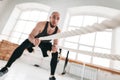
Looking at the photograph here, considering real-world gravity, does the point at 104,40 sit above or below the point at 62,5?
below

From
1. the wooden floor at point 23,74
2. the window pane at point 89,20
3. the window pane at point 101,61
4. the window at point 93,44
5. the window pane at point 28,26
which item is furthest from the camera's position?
the window pane at point 28,26

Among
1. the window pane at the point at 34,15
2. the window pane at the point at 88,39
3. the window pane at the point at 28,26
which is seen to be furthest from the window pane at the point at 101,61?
the window pane at the point at 34,15

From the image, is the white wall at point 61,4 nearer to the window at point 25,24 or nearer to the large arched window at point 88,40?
the large arched window at point 88,40

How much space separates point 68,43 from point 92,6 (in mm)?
1791

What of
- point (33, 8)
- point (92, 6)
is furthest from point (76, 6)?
point (33, 8)

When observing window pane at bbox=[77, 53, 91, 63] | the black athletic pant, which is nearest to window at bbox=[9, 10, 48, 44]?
window pane at bbox=[77, 53, 91, 63]

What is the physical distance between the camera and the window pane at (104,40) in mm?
5170

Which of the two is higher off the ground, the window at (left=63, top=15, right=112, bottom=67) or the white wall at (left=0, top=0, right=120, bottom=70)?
the white wall at (left=0, top=0, right=120, bottom=70)

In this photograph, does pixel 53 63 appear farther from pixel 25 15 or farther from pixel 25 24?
pixel 25 15

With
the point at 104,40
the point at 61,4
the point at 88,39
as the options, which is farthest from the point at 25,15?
the point at 104,40

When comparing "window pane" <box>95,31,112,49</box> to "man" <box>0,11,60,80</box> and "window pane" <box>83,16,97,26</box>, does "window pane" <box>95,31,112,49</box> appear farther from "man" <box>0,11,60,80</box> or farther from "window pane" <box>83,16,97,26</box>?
"man" <box>0,11,60,80</box>

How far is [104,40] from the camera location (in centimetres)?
527

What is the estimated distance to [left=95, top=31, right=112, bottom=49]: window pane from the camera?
517 cm

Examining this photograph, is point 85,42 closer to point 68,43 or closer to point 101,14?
point 68,43
